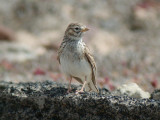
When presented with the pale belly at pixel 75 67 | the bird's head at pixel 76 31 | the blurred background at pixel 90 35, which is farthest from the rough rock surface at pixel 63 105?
the blurred background at pixel 90 35

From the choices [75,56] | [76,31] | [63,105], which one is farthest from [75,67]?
[63,105]

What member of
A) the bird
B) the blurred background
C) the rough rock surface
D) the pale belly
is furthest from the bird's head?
the blurred background

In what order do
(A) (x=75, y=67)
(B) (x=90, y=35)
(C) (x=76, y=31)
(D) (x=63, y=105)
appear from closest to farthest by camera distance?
1. (D) (x=63, y=105)
2. (A) (x=75, y=67)
3. (C) (x=76, y=31)
4. (B) (x=90, y=35)

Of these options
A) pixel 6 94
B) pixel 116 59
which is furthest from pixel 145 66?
pixel 6 94

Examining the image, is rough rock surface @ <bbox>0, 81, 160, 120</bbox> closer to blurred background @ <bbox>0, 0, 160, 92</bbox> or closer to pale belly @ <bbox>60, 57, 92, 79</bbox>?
pale belly @ <bbox>60, 57, 92, 79</bbox>

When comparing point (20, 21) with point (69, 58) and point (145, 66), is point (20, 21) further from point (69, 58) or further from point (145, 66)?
point (69, 58)

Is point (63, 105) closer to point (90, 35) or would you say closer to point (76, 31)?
point (76, 31)
